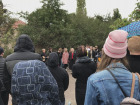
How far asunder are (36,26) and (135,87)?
1586 cm

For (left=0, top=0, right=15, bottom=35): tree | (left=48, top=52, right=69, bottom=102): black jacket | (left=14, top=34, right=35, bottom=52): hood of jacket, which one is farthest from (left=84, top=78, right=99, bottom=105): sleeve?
(left=0, top=0, right=15, bottom=35): tree

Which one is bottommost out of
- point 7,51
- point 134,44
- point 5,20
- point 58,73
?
point 7,51

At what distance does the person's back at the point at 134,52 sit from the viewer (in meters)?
2.39

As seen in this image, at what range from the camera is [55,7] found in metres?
16.2

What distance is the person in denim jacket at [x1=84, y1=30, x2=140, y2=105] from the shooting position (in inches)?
50.4

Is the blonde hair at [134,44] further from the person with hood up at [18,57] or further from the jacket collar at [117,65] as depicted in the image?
the person with hood up at [18,57]

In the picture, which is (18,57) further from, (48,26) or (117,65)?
(48,26)

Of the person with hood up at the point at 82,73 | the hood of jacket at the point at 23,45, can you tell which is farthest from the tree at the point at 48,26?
the hood of jacket at the point at 23,45

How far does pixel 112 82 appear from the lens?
128 centimetres

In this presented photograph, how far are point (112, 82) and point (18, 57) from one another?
69.3 inches

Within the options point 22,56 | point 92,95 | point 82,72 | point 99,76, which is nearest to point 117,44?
point 99,76

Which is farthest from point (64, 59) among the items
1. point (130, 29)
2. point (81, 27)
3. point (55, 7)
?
point (81, 27)

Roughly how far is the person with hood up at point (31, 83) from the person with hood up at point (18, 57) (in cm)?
76

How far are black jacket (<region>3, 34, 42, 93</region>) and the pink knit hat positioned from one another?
4.92 ft
